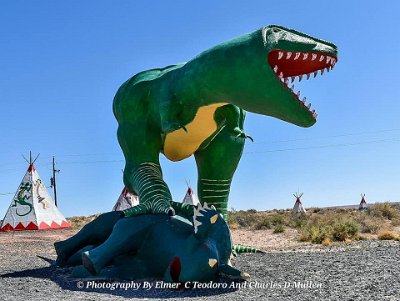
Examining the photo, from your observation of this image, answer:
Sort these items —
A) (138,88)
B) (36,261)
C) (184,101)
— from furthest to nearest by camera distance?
(36,261)
(138,88)
(184,101)

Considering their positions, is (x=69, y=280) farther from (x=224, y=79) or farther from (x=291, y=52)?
(x=291, y=52)

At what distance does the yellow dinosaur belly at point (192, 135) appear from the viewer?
18.0 feet

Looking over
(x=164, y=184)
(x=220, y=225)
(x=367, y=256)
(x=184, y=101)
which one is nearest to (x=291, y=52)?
(x=184, y=101)

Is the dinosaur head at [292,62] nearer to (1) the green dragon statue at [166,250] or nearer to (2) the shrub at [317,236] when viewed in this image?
(1) the green dragon statue at [166,250]

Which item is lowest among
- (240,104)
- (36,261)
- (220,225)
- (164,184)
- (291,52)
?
(36,261)

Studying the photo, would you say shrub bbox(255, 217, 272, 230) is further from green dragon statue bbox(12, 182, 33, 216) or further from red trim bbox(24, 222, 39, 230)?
green dragon statue bbox(12, 182, 33, 216)

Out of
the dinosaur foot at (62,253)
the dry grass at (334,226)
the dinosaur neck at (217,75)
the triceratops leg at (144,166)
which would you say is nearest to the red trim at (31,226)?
the dry grass at (334,226)

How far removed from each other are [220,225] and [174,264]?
60 centimetres

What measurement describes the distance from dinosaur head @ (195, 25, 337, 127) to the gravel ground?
146 centimetres

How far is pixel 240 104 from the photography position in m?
4.74

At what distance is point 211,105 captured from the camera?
208 inches

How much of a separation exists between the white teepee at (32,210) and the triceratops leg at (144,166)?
11.6m

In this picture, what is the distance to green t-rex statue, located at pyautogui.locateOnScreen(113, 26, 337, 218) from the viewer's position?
14.8 ft

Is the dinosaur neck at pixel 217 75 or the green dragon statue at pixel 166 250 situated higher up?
the dinosaur neck at pixel 217 75
